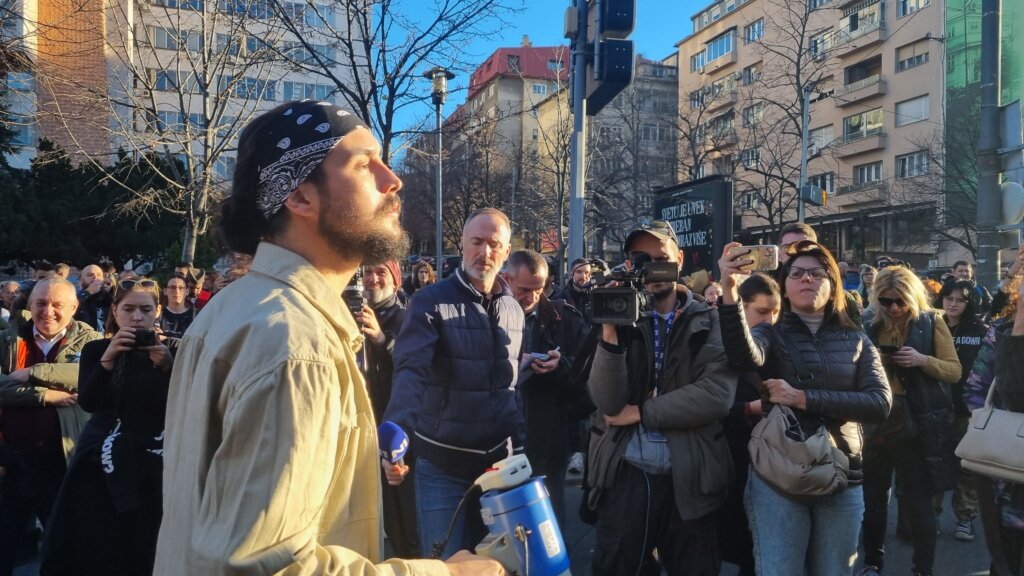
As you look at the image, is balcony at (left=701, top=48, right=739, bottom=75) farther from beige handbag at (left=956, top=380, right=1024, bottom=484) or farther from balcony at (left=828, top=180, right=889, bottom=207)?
beige handbag at (left=956, top=380, right=1024, bottom=484)

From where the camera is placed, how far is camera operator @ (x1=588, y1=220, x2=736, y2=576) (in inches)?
135

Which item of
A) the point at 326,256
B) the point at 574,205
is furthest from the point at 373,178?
the point at 574,205

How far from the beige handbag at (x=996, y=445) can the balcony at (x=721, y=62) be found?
51.9 meters

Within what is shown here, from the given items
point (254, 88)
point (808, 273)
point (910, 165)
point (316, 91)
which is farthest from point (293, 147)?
point (910, 165)

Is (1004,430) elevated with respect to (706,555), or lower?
elevated

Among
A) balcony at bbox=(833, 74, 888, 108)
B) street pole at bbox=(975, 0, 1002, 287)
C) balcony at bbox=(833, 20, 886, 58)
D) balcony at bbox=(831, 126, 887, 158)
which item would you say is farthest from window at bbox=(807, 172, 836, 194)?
street pole at bbox=(975, 0, 1002, 287)

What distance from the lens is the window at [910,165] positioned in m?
38.4

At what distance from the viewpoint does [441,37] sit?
28.2 feet

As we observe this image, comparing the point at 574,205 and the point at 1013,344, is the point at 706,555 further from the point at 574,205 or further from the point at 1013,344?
the point at 574,205

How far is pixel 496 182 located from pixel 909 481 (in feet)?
83.0

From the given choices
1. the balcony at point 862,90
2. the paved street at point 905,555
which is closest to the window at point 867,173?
the balcony at point 862,90

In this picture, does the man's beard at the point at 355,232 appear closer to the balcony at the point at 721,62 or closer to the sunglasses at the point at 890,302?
the sunglasses at the point at 890,302

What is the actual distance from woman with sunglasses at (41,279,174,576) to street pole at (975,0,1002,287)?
874cm

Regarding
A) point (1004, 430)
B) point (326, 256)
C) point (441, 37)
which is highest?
point (441, 37)
